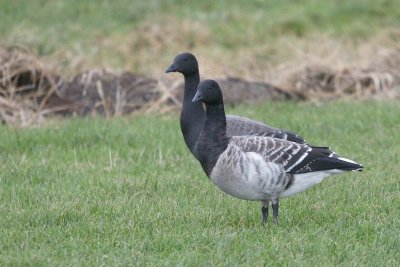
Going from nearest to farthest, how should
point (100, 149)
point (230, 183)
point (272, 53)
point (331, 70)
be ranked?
1. point (230, 183)
2. point (100, 149)
3. point (331, 70)
4. point (272, 53)

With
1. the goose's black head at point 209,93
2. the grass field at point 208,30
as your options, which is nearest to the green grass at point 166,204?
the goose's black head at point 209,93

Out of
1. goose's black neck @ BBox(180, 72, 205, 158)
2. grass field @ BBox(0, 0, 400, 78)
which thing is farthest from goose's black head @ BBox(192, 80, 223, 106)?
grass field @ BBox(0, 0, 400, 78)

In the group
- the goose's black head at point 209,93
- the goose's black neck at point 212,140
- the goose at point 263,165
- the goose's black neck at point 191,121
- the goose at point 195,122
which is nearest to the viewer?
the goose at point 263,165

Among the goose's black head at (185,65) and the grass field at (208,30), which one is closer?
the goose's black head at (185,65)

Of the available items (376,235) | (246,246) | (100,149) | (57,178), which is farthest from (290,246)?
(100,149)

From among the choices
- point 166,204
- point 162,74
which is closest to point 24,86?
point 162,74

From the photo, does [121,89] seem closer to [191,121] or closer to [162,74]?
[162,74]

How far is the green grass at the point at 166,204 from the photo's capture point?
24.0 feet

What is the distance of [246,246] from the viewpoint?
7.47 meters

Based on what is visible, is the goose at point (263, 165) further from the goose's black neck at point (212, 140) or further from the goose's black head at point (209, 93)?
the goose's black head at point (209, 93)

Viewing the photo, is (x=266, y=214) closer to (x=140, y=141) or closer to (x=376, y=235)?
(x=376, y=235)

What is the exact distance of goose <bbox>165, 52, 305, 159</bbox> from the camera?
31.9 ft

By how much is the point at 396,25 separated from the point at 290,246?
15.1 metres

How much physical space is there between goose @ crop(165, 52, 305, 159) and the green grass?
21.9 inches
